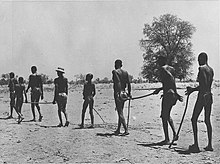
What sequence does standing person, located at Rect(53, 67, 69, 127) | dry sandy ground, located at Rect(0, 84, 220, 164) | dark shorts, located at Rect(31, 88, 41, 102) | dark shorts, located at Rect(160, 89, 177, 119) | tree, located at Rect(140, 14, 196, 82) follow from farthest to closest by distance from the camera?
tree, located at Rect(140, 14, 196, 82), dark shorts, located at Rect(31, 88, 41, 102), standing person, located at Rect(53, 67, 69, 127), dark shorts, located at Rect(160, 89, 177, 119), dry sandy ground, located at Rect(0, 84, 220, 164)

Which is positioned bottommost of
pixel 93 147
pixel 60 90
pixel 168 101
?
pixel 93 147

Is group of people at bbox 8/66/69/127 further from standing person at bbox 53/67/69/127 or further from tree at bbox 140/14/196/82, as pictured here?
tree at bbox 140/14/196/82

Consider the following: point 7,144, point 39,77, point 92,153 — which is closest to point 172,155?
point 92,153

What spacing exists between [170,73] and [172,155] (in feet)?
6.71

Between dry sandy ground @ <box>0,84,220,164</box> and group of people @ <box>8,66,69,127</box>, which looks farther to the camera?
group of people @ <box>8,66,69,127</box>

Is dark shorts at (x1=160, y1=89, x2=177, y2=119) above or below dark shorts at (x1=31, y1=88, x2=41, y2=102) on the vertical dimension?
below

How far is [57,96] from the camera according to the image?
461 inches

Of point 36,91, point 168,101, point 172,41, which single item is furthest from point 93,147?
point 172,41

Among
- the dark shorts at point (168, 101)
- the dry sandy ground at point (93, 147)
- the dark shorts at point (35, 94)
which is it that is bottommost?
the dry sandy ground at point (93, 147)

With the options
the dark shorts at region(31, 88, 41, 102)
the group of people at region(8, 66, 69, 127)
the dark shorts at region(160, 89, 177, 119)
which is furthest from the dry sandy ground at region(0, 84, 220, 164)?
the dark shorts at region(31, 88, 41, 102)

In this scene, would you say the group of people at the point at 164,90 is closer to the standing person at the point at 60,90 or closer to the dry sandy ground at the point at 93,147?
the standing person at the point at 60,90

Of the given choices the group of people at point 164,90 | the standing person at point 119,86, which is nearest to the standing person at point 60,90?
the group of people at point 164,90

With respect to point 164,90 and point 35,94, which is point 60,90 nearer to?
point 35,94

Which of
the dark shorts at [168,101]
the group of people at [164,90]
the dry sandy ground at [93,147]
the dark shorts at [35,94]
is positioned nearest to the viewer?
the dry sandy ground at [93,147]
